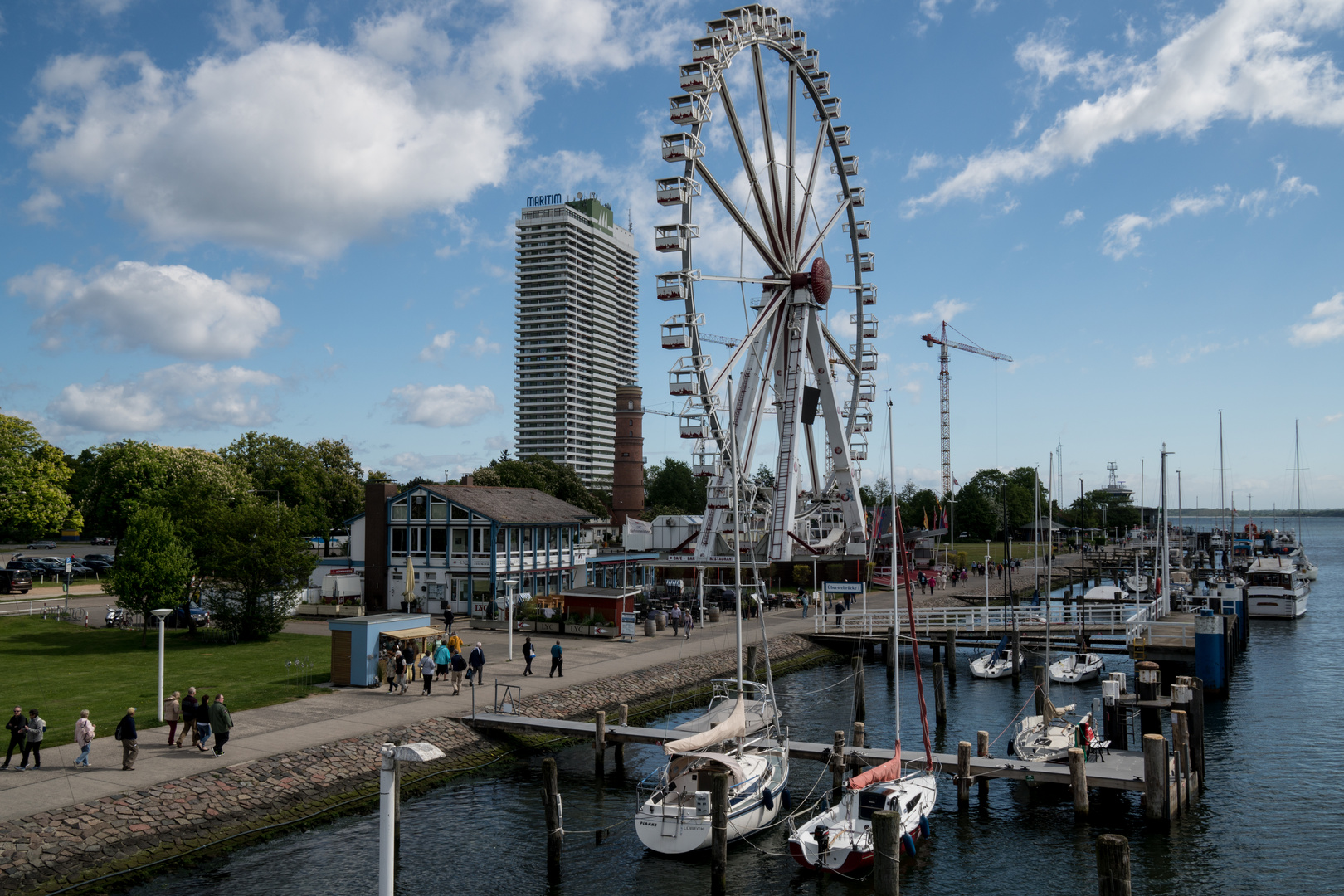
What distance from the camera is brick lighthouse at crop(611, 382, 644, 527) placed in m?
91.2

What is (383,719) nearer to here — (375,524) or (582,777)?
(582,777)

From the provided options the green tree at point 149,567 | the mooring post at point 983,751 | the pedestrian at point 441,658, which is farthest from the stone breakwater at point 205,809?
the green tree at point 149,567

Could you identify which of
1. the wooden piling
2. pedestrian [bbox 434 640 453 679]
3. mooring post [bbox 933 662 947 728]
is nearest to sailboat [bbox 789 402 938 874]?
mooring post [bbox 933 662 947 728]

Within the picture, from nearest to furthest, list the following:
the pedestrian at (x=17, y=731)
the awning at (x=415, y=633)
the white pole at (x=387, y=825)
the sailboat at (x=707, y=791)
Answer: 1. the white pole at (x=387, y=825)
2. the sailboat at (x=707, y=791)
3. the pedestrian at (x=17, y=731)
4. the awning at (x=415, y=633)

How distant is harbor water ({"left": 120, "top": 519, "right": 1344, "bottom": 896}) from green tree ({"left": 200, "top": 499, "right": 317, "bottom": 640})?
668 inches

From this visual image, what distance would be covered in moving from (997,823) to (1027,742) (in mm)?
4633

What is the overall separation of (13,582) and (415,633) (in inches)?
1488

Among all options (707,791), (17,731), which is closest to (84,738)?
(17,731)

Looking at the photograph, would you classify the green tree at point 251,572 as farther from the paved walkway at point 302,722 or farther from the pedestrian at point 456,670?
the pedestrian at point 456,670

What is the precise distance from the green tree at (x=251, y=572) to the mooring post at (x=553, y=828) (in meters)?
22.8

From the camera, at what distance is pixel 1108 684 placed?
28.7 m

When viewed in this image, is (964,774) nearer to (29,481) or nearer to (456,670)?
(456,670)

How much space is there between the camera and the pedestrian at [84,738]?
20781 mm

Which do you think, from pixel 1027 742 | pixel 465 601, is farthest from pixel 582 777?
pixel 465 601
